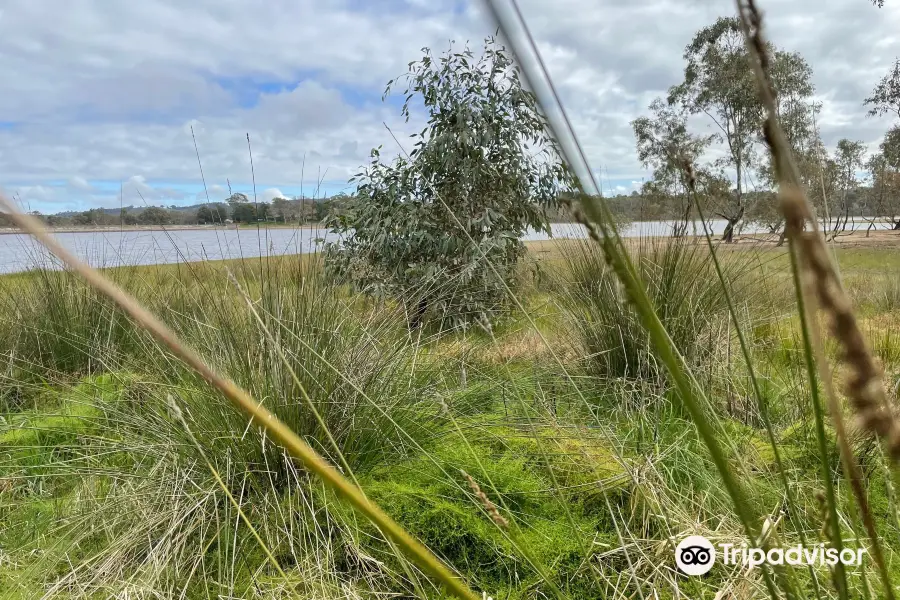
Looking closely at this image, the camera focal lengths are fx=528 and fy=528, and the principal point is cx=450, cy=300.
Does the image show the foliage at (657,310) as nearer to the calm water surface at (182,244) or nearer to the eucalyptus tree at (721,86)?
the calm water surface at (182,244)

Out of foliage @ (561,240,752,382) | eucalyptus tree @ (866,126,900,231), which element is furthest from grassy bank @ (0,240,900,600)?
eucalyptus tree @ (866,126,900,231)

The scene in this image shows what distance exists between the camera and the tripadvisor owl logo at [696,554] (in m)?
1.28

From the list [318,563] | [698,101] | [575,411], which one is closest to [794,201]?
[318,563]

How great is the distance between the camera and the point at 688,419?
2.04 metres

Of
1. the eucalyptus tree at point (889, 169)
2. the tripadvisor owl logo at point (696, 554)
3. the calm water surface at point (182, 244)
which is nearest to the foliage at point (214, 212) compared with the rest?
the calm water surface at point (182, 244)

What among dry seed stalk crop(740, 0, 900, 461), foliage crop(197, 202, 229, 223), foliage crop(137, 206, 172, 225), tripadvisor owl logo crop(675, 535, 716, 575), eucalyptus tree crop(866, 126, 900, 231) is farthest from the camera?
eucalyptus tree crop(866, 126, 900, 231)

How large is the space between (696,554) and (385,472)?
3.04 feet

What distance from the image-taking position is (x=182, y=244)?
114 inches

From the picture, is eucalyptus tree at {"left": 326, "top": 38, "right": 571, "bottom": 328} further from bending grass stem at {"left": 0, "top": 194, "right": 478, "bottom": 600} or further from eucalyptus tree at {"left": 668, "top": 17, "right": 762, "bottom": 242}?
eucalyptus tree at {"left": 668, "top": 17, "right": 762, "bottom": 242}

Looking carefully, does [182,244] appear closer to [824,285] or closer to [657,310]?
[657,310]

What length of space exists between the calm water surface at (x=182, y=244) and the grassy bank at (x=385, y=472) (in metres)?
0.13

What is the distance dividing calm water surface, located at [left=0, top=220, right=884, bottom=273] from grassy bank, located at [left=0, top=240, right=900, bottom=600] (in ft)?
0.43

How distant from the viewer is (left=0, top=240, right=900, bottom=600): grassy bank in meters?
1.36

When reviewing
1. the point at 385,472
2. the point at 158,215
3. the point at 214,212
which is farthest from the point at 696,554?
the point at 158,215
